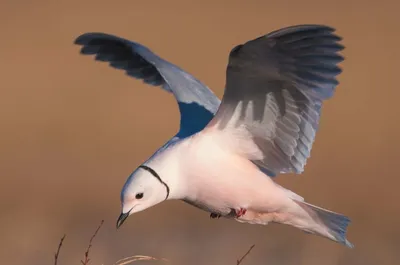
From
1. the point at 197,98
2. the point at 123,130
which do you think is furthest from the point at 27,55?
the point at 197,98

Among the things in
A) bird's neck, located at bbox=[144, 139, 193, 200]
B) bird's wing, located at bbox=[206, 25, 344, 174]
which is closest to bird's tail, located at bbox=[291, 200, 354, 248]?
bird's wing, located at bbox=[206, 25, 344, 174]

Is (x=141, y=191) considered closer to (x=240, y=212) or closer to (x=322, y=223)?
(x=240, y=212)

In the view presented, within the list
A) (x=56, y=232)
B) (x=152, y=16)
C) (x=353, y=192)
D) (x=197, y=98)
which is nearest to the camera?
(x=197, y=98)

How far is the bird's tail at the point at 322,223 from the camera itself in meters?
7.50

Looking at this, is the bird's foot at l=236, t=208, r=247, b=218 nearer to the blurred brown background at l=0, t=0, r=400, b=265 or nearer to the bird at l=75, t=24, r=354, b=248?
the bird at l=75, t=24, r=354, b=248

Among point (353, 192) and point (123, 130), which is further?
point (123, 130)

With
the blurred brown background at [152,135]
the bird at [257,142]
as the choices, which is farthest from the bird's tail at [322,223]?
the blurred brown background at [152,135]

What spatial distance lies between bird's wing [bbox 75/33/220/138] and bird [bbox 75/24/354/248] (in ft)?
0.38

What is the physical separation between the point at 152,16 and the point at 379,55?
2920 millimetres

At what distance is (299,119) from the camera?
7.10 m

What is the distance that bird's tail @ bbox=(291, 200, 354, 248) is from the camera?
24.6 ft

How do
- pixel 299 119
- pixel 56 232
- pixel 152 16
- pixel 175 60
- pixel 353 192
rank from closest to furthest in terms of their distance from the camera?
pixel 299 119 → pixel 56 232 → pixel 353 192 → pixel 175 60 → pixel 152 16

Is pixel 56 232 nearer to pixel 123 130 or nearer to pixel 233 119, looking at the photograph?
pixel 123 130

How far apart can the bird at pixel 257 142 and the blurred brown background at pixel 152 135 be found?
1.77 metres
